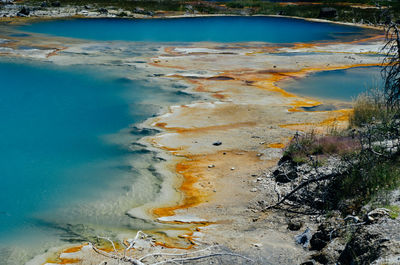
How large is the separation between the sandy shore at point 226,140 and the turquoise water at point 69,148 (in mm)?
649

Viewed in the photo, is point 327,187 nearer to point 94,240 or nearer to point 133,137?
point 94,240

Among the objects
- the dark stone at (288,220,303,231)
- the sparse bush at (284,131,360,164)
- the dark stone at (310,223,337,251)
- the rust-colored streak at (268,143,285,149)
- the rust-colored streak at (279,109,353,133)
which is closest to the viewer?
the dark stone at (310,223,337,251)

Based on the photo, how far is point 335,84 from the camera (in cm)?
1577

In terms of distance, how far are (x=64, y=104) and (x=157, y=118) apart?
13.3ft

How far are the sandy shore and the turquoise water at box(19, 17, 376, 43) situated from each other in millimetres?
5130

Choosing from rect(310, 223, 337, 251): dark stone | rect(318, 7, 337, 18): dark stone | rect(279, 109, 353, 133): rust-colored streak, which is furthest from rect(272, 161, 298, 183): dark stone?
rect(318, 7, 337, 18): dark stone

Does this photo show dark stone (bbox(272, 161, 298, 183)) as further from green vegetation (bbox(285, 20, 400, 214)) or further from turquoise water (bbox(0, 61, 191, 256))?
turquoise water (bbox(0, 61, 191, 256))

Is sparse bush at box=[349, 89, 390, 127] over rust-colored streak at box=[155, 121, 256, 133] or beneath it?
over

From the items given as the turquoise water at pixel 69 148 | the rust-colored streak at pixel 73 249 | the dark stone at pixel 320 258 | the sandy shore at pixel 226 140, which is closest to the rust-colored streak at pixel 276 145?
the sandy shore at pixel 226 140

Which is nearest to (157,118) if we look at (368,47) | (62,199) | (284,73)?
(62,199)

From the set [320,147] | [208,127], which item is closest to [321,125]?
[208,127]

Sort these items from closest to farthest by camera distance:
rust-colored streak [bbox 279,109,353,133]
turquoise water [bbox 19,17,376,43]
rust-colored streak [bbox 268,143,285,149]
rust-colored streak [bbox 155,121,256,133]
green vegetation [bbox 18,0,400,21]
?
rust-colored streak [bbox 268,143,285,149], rust-colored streak [bbox 279,109,353,133], rust-colored streak [bbox 155,121,256,133], turquoise water [bbox 19,17,376,43], green vegetation [bbox 18,0,400,21]

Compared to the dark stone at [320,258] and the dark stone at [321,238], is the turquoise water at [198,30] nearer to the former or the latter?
the dark stone at [321,238]

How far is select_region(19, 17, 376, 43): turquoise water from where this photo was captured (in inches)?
1015
